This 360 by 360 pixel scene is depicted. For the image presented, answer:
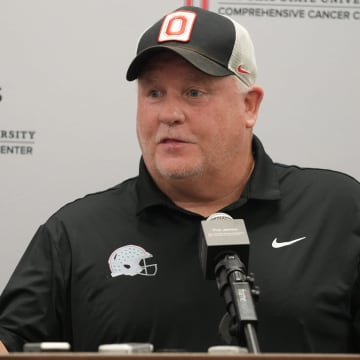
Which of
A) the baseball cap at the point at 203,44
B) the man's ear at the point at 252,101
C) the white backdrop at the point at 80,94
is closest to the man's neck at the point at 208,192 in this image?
the man's ear at the point at 252,101

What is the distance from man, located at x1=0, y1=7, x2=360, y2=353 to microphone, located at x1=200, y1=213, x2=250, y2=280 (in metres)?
0.43

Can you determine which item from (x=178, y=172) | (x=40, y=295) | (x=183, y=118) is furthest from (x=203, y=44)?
(x=40, y=295)

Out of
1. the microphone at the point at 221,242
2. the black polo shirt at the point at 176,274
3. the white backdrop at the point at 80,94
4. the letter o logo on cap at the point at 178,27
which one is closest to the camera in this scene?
the microphone at the point at 221,242

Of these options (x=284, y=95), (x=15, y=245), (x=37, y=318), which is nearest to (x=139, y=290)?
(x=37, y=318)

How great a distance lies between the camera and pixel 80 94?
8.82 ft

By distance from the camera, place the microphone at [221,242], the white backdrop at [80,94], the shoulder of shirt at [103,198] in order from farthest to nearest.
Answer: the white backdrop at [80,94]
the shoulder of shirt at [103,198]
the microphone at [221,242]

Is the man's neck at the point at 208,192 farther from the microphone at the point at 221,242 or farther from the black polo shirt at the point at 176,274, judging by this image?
the microphone at the point at 221,242

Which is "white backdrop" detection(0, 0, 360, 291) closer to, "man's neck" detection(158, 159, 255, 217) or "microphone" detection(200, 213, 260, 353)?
"man's neck" detection(158, 159, 255, 217)

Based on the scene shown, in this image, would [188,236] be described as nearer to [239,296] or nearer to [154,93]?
[154,93]

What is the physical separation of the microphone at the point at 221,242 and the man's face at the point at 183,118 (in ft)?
1.57

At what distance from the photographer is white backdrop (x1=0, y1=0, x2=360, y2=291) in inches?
105

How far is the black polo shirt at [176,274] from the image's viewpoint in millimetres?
2178

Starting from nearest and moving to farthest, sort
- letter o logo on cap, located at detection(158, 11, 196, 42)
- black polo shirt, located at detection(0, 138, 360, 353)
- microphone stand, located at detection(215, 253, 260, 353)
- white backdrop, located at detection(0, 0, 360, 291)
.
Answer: microphone stand, located at detection(215, 253, 260, 353) → black polo shirt, located at detection(0, 138, 360, 353) → letter o logo on cap, located at detection(158, 11, 196, 42) → white backdrop, located at detection(0, 0, 360, 291)

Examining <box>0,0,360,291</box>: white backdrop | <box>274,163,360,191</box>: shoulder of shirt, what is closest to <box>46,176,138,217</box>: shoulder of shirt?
<box>0,0,360,291</box>: white backdrop
